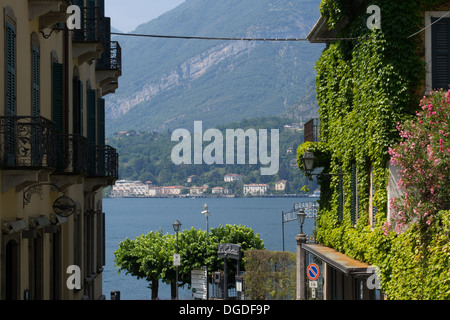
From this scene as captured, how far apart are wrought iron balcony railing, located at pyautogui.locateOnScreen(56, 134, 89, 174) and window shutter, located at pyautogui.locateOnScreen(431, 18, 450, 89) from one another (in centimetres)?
797

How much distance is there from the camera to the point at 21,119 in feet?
42.2

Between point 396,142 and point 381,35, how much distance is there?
246 cm

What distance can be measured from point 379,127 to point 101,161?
27.5 feet

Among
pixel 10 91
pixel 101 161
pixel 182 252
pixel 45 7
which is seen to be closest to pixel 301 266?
pixel 101 161

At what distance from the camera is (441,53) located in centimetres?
1745

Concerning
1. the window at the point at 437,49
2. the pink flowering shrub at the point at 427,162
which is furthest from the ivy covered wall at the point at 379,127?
the pink flowering shrub at the point at 427,162

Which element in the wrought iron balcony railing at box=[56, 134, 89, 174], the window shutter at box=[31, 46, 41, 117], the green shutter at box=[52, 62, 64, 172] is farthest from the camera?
the green shutter at box=[52, 62, 64, 172]

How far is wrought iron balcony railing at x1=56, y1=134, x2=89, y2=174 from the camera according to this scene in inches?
629

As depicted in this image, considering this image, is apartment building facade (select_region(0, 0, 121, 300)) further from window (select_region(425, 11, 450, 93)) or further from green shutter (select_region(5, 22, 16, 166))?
window (select_region(425, 11, 450, 93))

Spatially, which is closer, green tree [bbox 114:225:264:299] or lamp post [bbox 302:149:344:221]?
lamp post [bbox 302:149:344:221]

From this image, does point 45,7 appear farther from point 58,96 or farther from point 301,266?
point 301,266

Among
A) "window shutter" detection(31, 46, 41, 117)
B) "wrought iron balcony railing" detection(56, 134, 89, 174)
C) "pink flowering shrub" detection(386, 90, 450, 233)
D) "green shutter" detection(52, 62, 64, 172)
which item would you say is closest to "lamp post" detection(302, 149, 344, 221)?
"pink flowering shrub" detection(386, 90, 450, 233)

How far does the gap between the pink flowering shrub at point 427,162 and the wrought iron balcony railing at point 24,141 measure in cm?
644
